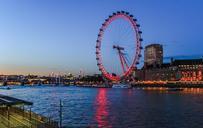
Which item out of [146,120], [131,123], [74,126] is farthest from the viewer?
[146,120]

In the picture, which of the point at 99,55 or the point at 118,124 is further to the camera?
the point at 99,55

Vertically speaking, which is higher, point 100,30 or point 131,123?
point 100,30

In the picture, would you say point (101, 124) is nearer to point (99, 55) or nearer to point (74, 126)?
point (74, 126)

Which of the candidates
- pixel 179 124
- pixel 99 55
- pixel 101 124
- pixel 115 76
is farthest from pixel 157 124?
pixel 115 76

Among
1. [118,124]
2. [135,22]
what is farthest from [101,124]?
[135,22]

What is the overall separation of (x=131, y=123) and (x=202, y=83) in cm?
15779

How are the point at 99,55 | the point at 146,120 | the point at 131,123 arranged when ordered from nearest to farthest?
the point at 131,123 → the point at 146,120 → the point at 99,55

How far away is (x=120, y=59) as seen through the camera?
12625 centimetres

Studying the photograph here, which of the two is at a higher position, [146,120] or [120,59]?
[120,59]

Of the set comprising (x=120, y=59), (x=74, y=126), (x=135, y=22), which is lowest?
(x=74, y=126)

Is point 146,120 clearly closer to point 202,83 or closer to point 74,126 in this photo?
point 74,126

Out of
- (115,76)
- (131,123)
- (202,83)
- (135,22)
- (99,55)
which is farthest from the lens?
(202,83)

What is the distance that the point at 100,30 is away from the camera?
11562 cm

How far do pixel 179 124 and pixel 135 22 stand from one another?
2703 inches
